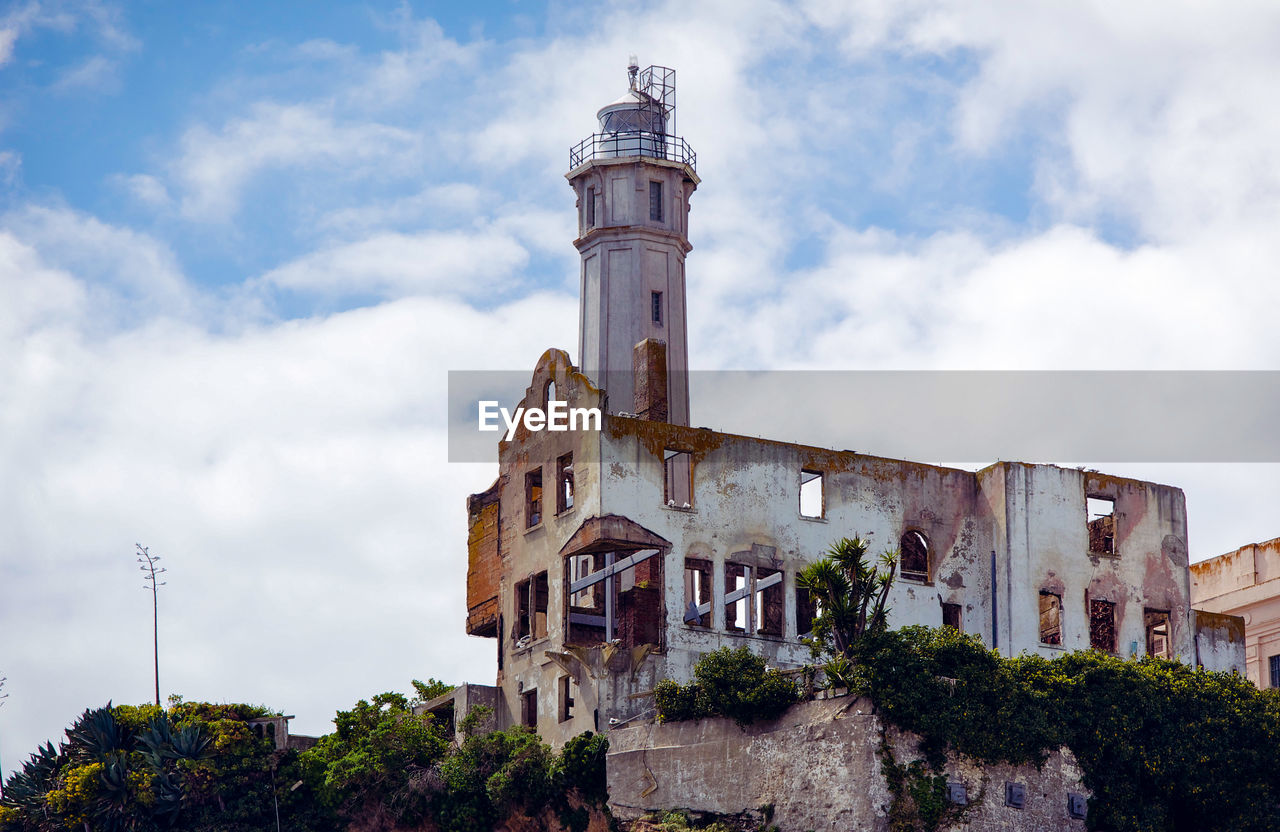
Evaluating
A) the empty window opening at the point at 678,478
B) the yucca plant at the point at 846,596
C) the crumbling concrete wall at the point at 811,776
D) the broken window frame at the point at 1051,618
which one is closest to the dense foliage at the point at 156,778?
the crumbling concrete wall at the point at 811,776

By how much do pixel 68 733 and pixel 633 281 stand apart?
2059 cm

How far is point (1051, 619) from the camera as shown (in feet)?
178

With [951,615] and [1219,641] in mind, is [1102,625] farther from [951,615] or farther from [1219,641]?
[951,615]

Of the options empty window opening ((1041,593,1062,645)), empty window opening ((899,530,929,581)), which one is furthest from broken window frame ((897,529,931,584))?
empty window opening ((1041,593,1062,645))

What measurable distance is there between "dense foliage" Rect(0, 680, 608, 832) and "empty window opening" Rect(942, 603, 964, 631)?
1079 cm

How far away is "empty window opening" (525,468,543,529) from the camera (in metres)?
52.2

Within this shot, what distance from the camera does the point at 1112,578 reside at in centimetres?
5434

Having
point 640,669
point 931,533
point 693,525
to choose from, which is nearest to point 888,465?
point 931,533

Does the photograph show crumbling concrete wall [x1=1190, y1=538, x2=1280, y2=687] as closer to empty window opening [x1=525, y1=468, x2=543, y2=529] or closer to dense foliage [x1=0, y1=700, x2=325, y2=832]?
empty window opening [x1=525, y1=468, x2=543, y2=529]

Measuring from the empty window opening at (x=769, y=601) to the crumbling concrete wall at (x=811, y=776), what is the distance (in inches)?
238

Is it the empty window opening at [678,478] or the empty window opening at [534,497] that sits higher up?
the empty window opening at [678,478]

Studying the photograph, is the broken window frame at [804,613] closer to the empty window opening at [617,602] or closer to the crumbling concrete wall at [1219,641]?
the empty window opening at [617,602]

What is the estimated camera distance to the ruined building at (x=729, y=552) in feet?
162

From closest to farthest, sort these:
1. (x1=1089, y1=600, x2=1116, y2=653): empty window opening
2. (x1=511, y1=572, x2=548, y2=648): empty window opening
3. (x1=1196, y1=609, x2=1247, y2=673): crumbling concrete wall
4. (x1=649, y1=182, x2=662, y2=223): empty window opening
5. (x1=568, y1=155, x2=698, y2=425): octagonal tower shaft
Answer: (x1=511, y1=572, x2=548, y2=648): empty window opening → (x1=1089, y1=600, x2=1116, y2=653): empty window opening → (x1=1196, y1=609, x2=1247, y2=673): crumbling concrete wall → (x1=568, y1=155, x2=698, y2=425): octagonal tower shaft → (x1=649, y1=182, x2=662, y2=223): empty window opening
